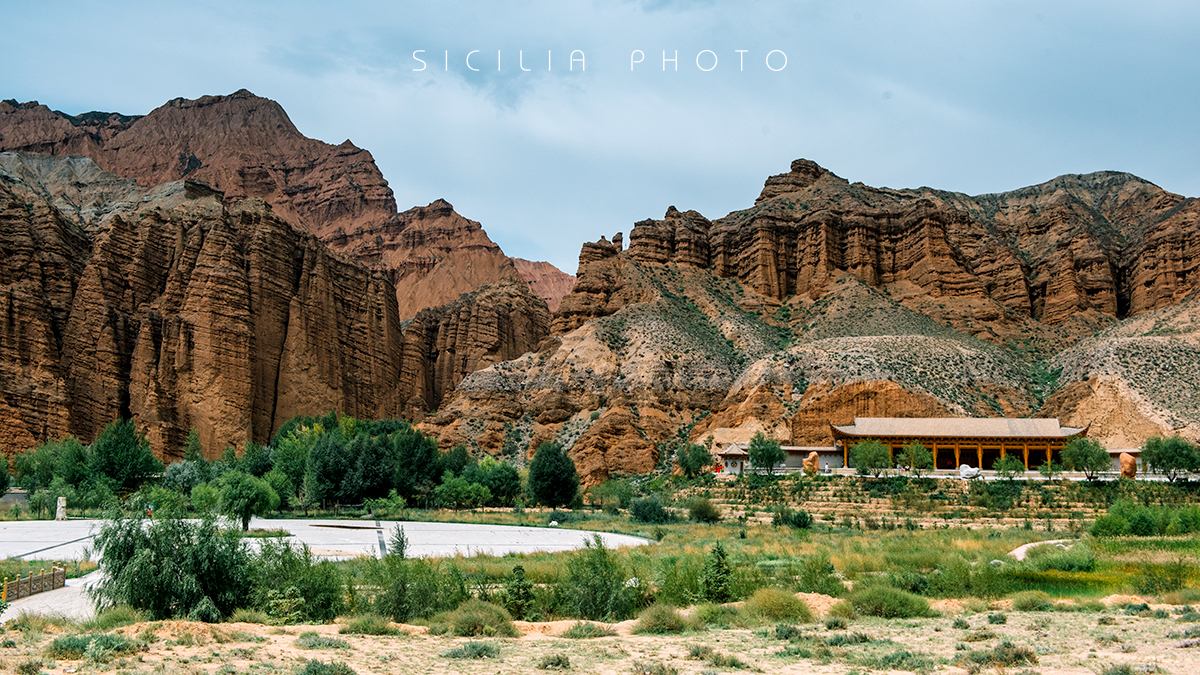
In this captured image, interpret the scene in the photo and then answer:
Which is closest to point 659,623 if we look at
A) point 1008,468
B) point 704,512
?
point 704,512

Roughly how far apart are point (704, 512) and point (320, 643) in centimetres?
3773

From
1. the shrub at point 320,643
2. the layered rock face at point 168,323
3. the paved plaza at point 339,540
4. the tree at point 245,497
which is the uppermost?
the layered rock face at point 168,323

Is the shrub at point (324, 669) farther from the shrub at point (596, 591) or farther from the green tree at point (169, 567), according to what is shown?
the shrub at point (596, 591)

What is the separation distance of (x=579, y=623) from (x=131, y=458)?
58.6 m

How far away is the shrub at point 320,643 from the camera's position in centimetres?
1678

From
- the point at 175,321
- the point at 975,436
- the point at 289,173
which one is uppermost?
the point at 289,173

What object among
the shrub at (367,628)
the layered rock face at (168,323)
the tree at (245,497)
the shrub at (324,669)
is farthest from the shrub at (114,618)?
the layered rock face at (168,323)

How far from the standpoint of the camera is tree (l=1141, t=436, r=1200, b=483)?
174 ft

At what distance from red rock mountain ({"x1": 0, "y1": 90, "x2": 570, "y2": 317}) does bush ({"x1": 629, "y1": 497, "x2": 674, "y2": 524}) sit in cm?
11039

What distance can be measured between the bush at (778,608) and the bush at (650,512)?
101 feet

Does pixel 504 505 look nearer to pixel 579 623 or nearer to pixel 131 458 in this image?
pixel 131 458

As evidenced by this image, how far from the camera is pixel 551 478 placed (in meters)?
66.0

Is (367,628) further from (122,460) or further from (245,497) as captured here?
(122,460)

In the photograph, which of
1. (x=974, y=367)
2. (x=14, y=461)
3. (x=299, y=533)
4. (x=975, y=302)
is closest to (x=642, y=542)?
(x=299, y=533)
